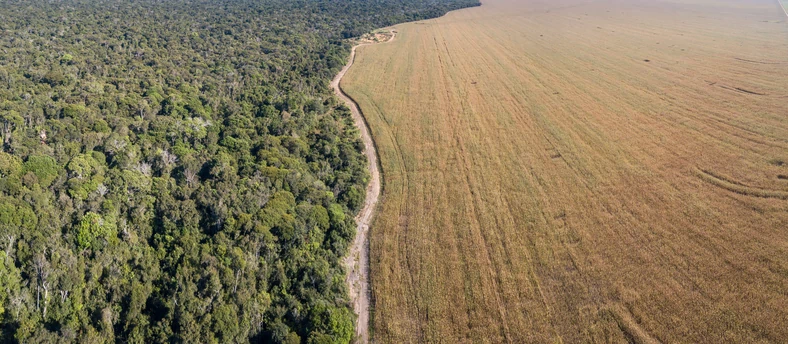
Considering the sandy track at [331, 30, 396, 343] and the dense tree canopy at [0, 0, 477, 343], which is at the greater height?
the dense tree canopy at [0, 0, 477, 343]

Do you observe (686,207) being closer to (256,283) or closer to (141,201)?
(256,283)

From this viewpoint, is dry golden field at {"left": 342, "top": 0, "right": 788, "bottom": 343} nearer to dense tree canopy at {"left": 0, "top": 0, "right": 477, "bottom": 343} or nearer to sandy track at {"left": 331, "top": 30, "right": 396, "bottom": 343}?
sandy track at {"left": 331, "top": 30, "right": 396, "bottom": 343}

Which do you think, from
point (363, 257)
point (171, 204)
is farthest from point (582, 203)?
point (171, 204)

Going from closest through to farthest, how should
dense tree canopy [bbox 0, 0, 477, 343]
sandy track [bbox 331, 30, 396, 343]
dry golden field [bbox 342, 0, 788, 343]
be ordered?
1. dense tree canopy [bbox 0, 0, 477, 343]
2. dry golden field [bbox 342, 0, 788, 343]
3. sandy track [bbox 331, 30, 396, 343]

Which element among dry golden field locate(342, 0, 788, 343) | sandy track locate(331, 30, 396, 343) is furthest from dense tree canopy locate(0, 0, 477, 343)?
dry golden field locate(342, 0, 788, 343)

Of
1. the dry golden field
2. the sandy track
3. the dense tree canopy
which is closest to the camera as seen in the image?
the dense tree canopy

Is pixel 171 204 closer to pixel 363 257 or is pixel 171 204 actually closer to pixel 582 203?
pixel 363 257

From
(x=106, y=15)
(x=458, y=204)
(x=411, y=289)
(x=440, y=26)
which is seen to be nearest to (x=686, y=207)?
(x=458, y=204)
